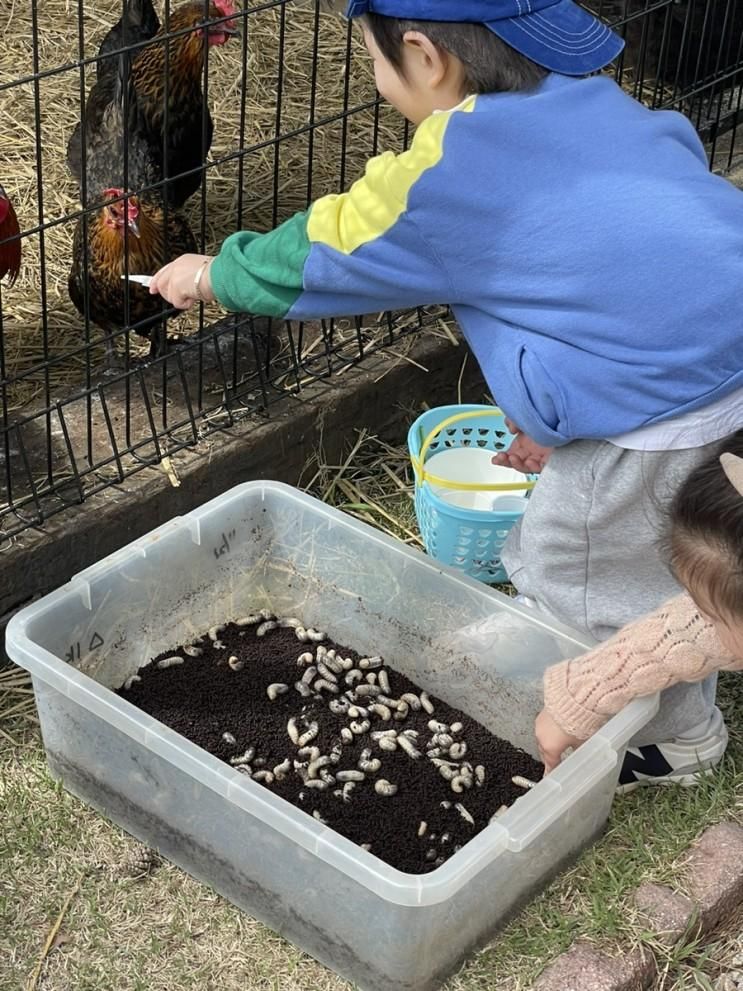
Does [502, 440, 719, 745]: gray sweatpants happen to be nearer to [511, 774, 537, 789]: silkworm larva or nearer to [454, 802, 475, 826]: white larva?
[511, 774, 537, 789]: silkworm larva

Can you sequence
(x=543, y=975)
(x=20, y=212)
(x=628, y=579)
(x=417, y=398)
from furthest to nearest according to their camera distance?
(x=20, y=212)
(x=417, y=398)
(x=628, y=579)
(x=543, y=975)

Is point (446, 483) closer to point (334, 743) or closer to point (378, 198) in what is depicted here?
Result: point (334, 743)

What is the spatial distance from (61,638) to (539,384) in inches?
35.6

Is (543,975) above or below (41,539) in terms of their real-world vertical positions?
below

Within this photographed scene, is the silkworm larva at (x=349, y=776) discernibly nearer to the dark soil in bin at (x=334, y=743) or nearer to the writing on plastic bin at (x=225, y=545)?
the dark soil in bin at (x=334, y=743)

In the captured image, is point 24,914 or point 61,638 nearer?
point 24,914

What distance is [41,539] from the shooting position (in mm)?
2582

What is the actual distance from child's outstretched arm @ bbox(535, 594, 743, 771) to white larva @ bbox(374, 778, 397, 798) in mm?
291

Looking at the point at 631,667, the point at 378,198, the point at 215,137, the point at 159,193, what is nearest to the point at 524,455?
the point at 631,667

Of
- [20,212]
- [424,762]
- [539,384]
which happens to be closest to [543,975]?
[424,762]

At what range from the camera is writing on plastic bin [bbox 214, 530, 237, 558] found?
106 inches

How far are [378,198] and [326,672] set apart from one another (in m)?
0.91

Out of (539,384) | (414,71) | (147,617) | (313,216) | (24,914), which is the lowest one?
(24,914)

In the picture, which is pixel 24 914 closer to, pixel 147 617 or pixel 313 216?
pixel 147 617
